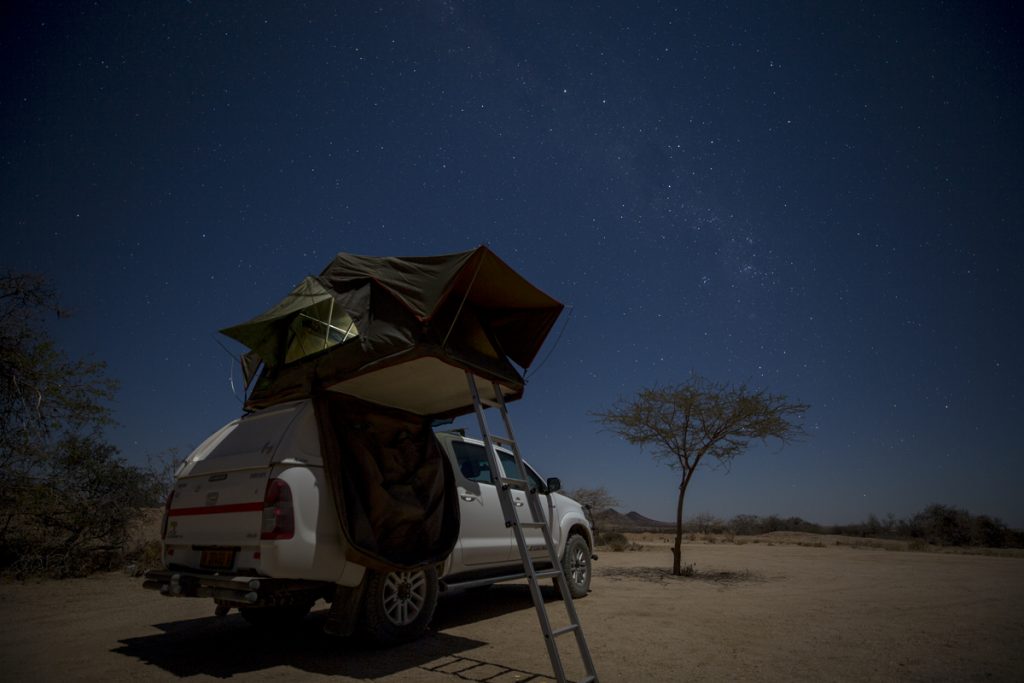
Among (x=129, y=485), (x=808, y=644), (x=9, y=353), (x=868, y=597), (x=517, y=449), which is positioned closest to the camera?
(x=517, y=449)

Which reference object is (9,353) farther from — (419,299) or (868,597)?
(868,597)

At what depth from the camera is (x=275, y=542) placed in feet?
13.8

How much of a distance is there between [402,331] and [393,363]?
0.29 meters

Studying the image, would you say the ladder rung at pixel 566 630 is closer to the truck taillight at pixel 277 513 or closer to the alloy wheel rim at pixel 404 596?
the alloy wheel rim at pixel 404 596

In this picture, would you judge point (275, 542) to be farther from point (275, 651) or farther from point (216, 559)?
point (275, 651)

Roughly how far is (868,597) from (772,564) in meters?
6.10

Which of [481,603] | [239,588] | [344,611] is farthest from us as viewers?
[481,603]

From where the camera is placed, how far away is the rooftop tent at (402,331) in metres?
4.60

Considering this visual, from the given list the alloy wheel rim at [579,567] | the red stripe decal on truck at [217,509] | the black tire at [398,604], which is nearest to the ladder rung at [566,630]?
the black tire at [398,604]

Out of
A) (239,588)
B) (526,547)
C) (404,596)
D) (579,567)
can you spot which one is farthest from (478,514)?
(239,588)

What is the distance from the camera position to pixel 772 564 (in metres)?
13.9

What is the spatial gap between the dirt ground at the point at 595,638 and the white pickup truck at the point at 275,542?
1.43 ft

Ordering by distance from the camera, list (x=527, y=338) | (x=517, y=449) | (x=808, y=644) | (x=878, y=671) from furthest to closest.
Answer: (x=527, y=338), (x=808, y=644), (x=517, y=449), (x=878, y=671)

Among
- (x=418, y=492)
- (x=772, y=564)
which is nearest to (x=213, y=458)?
(x=418, y=492)
